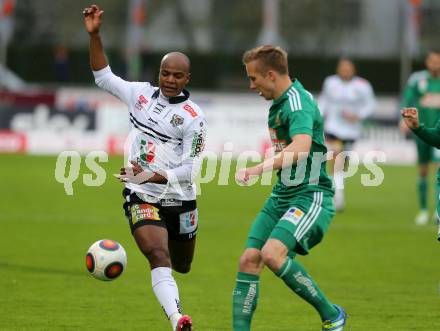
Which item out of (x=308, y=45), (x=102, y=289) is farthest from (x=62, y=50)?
(x=102, y=289)

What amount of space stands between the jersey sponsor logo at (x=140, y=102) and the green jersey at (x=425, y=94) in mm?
8746

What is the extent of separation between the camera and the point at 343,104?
2011cm

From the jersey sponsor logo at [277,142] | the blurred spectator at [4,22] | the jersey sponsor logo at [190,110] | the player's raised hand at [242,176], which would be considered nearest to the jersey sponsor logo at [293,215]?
the jersey sponsor logo at [277,142]

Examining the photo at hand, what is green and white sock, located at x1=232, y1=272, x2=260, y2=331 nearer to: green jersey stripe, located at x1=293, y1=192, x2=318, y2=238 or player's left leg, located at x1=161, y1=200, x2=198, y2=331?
green jersey stripe, located at x1=293, y1=192, x2=318, y2=238

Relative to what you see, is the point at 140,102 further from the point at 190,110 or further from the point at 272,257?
the point at 272,257

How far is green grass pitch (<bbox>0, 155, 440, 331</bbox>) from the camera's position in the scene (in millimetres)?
9836

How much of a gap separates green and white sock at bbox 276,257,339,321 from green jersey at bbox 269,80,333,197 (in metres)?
0.61

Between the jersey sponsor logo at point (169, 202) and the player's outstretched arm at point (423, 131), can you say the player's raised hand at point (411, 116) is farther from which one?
the jersey sponsor logo at point (169, 202)

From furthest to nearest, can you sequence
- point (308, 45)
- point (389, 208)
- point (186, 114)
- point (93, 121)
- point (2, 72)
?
point (308, 45)
point (2, 72)
point (93, 121)
point (389, 208)
point (186, 114)

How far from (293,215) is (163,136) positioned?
146cm

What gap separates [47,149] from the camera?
28828 millimetres

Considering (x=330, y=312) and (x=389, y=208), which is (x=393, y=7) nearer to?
(x=389, y=208)

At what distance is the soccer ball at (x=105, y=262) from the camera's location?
8.75m

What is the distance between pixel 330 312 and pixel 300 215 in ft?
2.57
